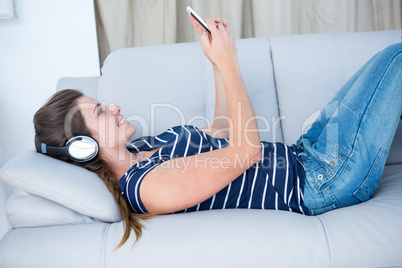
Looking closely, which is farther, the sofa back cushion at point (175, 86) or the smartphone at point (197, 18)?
the sofa back cushion at point (175, 86)

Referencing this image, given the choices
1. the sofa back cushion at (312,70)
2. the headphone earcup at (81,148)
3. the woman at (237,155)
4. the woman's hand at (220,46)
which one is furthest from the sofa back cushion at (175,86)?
the woman's hand at (220,46)

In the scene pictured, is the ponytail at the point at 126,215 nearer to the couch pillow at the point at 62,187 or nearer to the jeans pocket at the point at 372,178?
the couch pillow at the point at 62,187

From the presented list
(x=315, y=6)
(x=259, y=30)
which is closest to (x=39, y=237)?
(x=259, y=30)

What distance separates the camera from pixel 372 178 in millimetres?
1113

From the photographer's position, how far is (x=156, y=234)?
0.95m

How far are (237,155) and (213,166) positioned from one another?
0.24 ft

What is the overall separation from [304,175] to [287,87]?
0.48m

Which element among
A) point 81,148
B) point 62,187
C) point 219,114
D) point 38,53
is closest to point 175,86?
point 219,114

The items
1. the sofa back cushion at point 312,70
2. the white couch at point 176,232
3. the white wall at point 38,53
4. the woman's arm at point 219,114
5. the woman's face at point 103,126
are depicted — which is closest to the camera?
the white couch at point 176,232

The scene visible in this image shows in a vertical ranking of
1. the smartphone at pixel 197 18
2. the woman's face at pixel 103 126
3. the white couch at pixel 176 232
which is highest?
the smartphone at pixel 197 18

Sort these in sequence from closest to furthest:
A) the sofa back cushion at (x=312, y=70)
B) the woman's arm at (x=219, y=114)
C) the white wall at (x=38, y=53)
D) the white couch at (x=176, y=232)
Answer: the white couch at (x=176, y=232) < the woman's arm at (x=219, y=114) < the sofa back cushion at (x=312, y=70) < the white wall at (x=38, y=53)

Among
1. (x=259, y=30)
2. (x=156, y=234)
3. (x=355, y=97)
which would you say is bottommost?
(x=156, y=234)

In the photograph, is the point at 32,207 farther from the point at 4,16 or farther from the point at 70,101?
the point at 4,16

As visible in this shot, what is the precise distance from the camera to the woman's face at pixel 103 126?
46.1 inches
